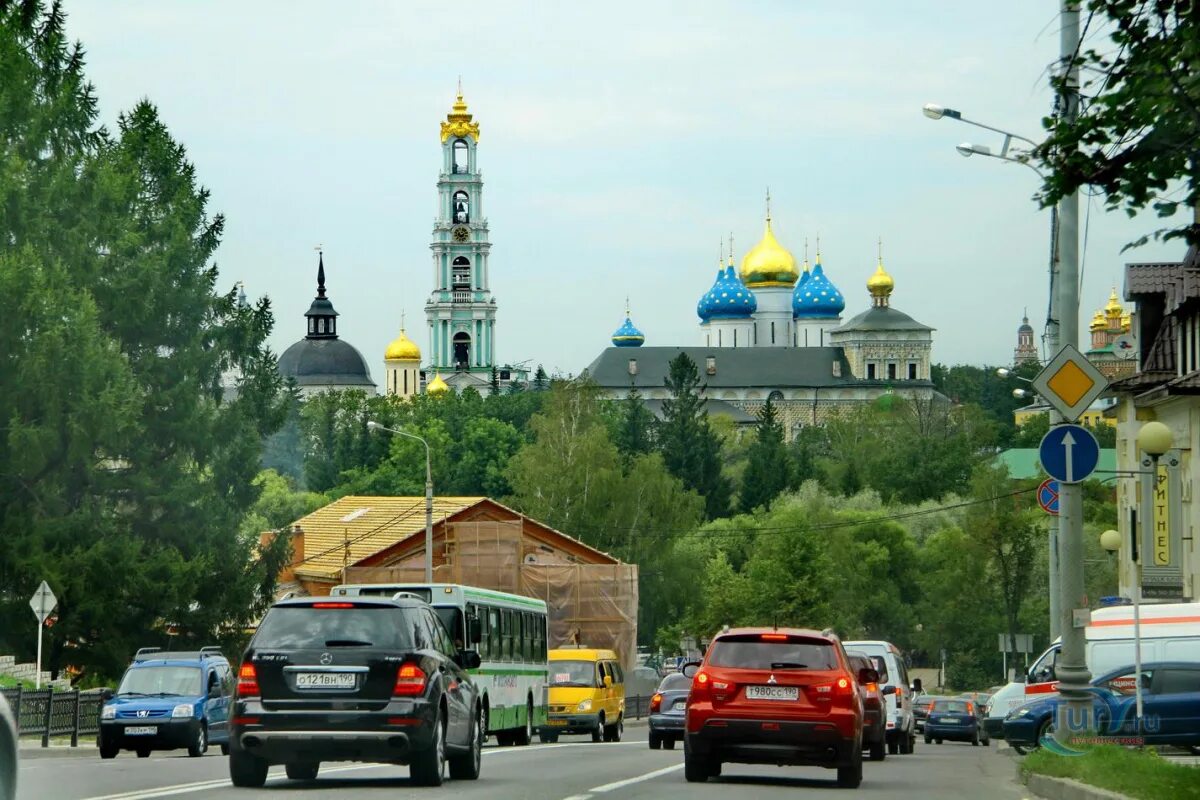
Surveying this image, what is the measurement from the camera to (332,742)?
56.8 feet

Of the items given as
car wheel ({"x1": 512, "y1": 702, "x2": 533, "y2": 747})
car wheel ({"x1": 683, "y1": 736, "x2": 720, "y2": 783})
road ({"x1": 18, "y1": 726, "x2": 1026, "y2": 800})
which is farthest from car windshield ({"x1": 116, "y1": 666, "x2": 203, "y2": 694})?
car wheel ({"x1": 683, "y1": 736, "x2": 720, "y2": 783})

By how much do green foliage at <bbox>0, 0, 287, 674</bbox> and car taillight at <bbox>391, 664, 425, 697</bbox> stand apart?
28.2 meters

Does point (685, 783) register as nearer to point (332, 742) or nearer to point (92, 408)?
point (332, 742)

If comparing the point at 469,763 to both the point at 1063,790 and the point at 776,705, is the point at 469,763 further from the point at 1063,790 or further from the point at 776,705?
the point at 1063,790

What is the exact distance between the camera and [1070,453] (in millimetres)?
20453

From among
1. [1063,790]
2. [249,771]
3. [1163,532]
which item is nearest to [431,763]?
[249,771]

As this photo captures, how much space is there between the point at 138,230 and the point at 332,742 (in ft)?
110

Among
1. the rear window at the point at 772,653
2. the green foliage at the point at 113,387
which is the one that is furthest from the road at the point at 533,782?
the green foliage at the point at 113,387

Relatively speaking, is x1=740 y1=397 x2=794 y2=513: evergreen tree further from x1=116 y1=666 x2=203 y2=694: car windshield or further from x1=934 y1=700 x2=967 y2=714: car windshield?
x1=116 y1=666 x2=203 y2=694: car windshield

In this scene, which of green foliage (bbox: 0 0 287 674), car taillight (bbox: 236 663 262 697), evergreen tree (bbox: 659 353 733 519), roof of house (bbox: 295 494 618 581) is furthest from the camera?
evergreen tree (bbox: 659 353 733 519)

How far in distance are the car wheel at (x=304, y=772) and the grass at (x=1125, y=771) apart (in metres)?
6.46

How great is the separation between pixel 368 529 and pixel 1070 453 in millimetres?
62859

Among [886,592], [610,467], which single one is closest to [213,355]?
[610,467]

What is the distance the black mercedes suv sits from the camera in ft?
56.9
